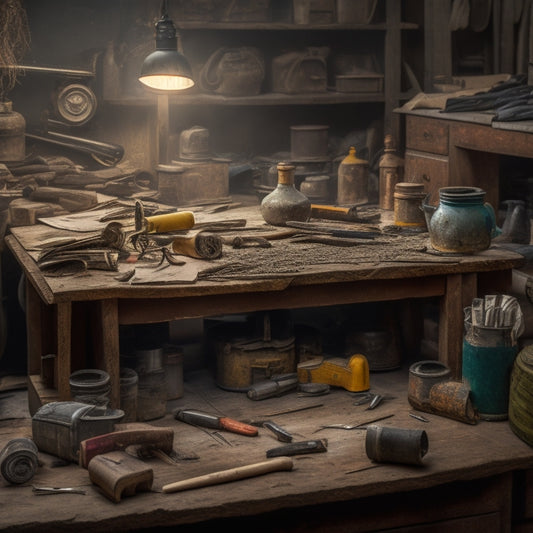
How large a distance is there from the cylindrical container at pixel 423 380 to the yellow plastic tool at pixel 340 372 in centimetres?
33

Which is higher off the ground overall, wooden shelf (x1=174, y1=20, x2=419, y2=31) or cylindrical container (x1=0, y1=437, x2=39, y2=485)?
wooden shelf (x1=174, y1=20, x2=419, y2=31)

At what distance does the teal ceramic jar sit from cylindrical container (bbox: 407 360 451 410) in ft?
1.64

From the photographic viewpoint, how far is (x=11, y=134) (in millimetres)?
5680

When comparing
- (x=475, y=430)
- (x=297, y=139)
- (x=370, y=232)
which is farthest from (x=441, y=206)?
(x=297, y=139)

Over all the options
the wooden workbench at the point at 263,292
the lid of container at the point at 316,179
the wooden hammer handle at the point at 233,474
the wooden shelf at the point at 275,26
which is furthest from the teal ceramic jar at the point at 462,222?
the wooden shelf at the point at 275,26

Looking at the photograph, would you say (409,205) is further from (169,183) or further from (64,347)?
(64,347)

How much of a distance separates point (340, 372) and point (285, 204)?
Result: 838 mm

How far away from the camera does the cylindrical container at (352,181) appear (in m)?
5.72

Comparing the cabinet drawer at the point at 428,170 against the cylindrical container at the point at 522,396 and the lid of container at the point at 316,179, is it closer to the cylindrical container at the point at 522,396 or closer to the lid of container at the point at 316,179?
the lid of container at the point at 316,179

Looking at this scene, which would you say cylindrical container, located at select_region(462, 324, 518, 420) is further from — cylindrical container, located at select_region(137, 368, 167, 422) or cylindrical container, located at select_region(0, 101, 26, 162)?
cylindrical container, located at select_region(0, 101, 26, 162)

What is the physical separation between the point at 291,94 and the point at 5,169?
5.88 feet

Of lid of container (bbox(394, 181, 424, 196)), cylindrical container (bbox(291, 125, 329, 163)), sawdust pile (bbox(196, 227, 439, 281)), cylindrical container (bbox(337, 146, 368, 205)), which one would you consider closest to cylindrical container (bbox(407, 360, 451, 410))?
sawdust pile (bbox(196, 227, 439, 281))

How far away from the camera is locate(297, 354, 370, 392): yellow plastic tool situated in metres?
4.55

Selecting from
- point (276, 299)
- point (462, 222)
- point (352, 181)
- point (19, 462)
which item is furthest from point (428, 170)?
point (19, 462)
